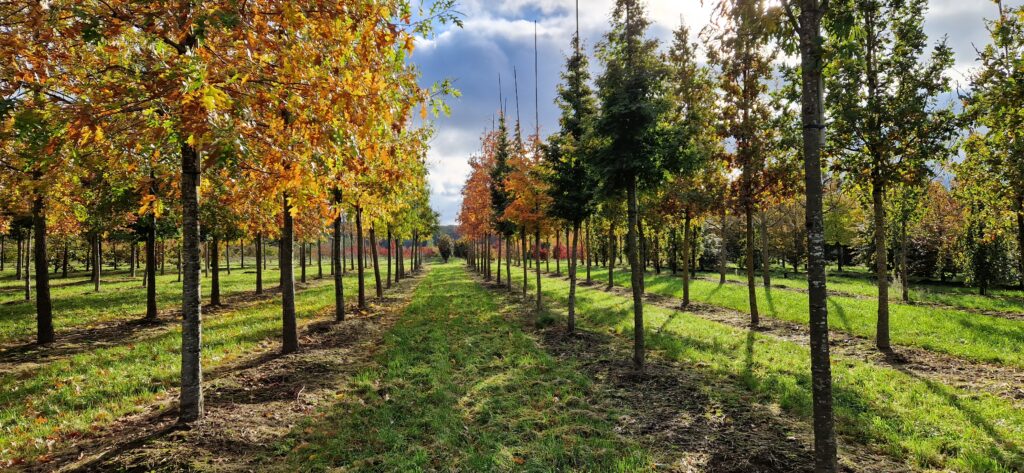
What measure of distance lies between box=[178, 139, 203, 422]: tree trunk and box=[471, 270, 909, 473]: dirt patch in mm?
6901

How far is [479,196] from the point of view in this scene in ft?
103

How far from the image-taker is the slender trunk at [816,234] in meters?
4.69

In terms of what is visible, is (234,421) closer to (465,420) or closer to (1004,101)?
(465,420)

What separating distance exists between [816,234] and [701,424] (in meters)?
3.75

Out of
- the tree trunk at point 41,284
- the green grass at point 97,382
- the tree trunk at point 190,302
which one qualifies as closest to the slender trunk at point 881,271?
the tree trunk at point 190,302

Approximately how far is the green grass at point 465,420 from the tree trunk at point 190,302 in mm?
1778

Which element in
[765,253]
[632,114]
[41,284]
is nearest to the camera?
[632,114]

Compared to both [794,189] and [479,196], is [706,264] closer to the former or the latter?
[479,196]

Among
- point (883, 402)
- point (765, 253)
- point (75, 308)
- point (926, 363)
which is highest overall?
point (765, 253)

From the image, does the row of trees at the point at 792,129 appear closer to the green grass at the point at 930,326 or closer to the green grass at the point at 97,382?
the green grass at the point at 930,326

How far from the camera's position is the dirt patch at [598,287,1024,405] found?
8.32 metres

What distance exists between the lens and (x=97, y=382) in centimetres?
845

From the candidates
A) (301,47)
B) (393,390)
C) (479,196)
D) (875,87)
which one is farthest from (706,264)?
(301,47)

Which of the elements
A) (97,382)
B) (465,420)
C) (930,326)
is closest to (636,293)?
(465,420)
